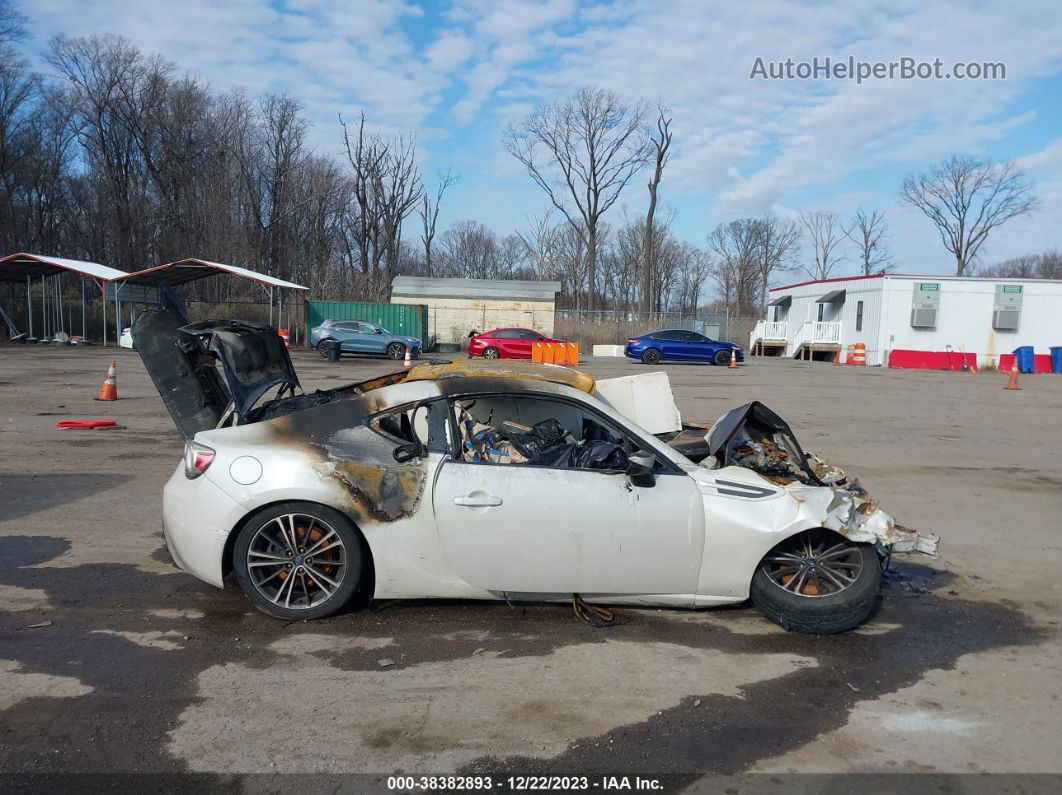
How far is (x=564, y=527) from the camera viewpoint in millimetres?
4203

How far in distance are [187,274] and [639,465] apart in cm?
3525

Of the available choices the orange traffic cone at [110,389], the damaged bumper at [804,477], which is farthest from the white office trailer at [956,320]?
the damaged bumper at [804,477]

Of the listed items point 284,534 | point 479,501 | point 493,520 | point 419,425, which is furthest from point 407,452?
point 284,534

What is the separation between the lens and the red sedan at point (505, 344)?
3200 cm

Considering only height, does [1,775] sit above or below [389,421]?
below

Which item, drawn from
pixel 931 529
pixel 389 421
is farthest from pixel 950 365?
pixel 389 421

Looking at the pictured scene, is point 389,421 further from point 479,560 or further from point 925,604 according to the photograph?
point 925,604

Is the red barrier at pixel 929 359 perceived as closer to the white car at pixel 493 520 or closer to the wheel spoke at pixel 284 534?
the white car at pixel 493 520

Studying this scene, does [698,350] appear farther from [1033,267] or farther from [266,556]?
[1033,267]

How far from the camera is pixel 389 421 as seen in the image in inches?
180

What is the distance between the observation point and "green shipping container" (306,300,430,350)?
36.0 meters

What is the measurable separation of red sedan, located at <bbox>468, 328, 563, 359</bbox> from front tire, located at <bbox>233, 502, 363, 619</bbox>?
27.2 m

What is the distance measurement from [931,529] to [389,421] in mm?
4929

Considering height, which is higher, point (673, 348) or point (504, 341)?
point (504, 341)
